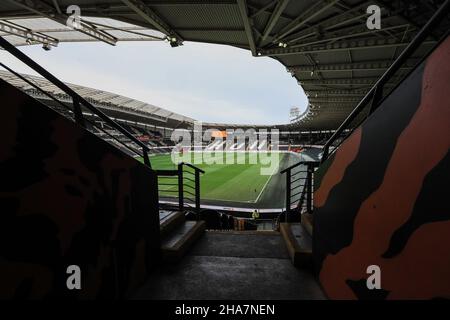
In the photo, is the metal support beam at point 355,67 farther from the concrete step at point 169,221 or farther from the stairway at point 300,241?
the concrete step at point 169,221

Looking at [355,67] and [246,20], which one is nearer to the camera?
[246,20]

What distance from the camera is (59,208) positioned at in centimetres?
217

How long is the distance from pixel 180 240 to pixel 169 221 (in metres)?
0.65

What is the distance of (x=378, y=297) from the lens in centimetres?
208

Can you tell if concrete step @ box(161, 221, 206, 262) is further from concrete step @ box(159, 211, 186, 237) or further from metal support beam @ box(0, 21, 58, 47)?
metal support beam @ box(0, 21, 58, 47)

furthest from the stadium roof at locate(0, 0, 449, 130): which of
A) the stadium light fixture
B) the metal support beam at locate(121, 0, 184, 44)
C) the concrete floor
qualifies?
the concrete floor

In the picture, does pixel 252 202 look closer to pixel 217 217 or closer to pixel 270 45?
pixel 217 217

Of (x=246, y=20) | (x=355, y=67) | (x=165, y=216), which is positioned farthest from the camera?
(x=355, y=67)

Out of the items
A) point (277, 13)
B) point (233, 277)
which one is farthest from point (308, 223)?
point (277, 13)

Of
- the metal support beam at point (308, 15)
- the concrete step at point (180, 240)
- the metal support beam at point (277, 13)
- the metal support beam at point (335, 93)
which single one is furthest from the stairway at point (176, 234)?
the metal support beam at point (335, 93)

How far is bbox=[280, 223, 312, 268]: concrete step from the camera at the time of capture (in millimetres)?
3811

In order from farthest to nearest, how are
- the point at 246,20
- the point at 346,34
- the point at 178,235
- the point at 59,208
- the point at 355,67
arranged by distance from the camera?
the point at 355,67 < the point at 346,34 < the point at 246,20 < the point at 178,235 < the point at 59,208

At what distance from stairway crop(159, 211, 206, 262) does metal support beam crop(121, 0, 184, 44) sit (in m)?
5.56

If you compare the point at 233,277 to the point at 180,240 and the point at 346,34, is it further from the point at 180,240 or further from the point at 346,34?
the point at 346,34
